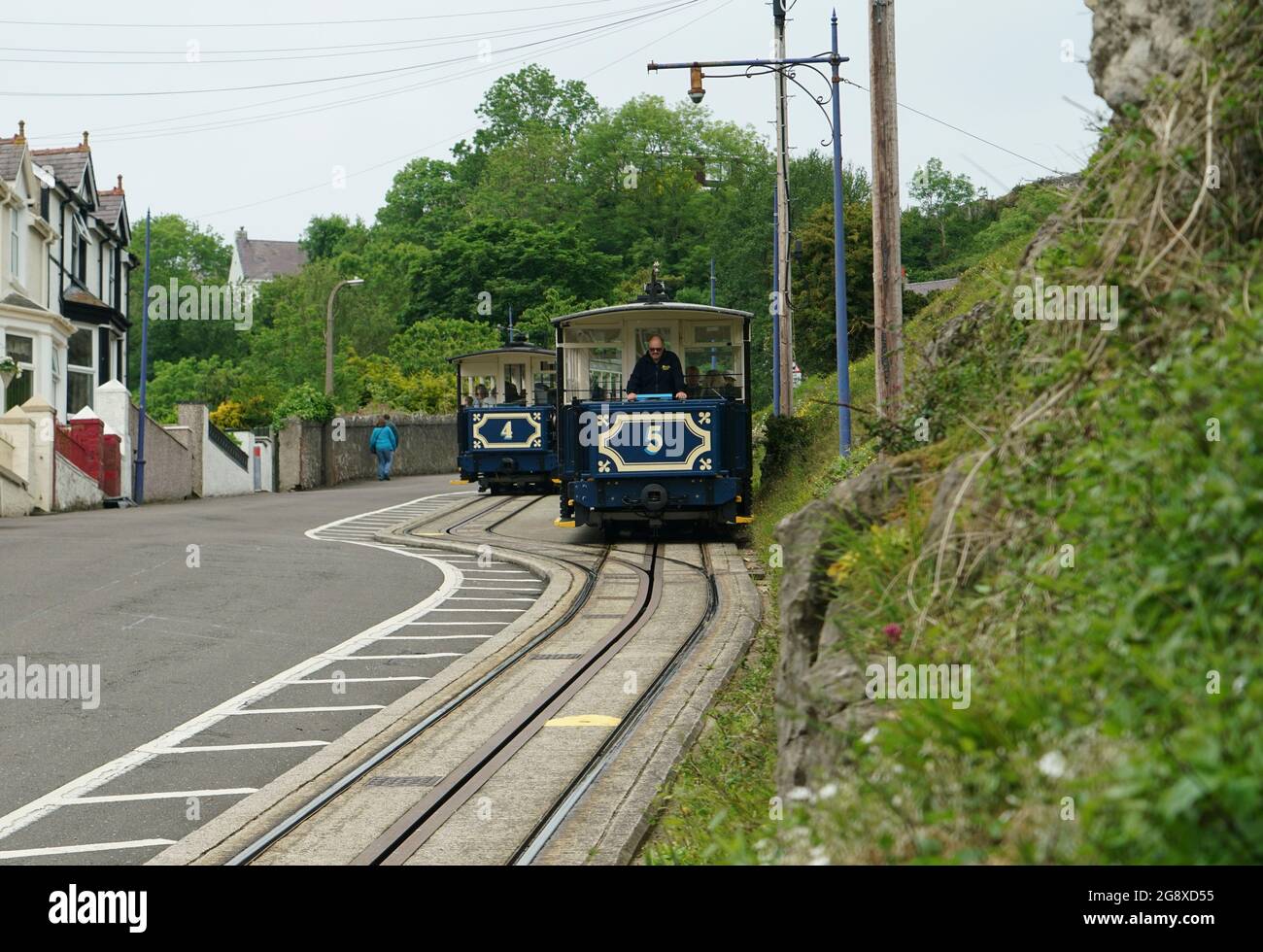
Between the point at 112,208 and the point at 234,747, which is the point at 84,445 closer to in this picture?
the point at 112,208

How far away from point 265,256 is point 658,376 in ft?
423

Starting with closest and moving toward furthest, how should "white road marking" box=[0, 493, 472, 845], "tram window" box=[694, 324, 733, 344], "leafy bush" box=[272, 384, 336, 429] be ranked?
"white road marking" box=[0, 493, 472, 845], "tram window" box=[694, 324, 733, 344], "leafy bush" box=[272, 384, 336, 429]

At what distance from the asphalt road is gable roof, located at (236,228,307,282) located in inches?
4627

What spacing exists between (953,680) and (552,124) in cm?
9256

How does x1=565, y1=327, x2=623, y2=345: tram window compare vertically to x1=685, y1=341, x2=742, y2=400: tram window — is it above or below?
above

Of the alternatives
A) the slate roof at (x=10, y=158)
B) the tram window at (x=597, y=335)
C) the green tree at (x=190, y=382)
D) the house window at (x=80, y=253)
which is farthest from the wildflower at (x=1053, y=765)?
the green tree at (x=190, y=382)

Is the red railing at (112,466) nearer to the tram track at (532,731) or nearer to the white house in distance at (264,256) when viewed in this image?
the tram track at (532,731)

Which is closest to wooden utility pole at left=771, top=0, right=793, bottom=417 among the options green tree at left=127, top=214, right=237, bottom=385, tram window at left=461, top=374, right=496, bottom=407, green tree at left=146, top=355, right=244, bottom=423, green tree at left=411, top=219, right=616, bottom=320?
tram window at left=461, top=374, right=496, bottom=407

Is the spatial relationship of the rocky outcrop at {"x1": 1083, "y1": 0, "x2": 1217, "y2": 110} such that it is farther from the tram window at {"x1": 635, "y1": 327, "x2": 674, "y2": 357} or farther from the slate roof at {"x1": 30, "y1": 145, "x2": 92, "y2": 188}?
the slate roof at {"x1": 30, "y1": 145, "x2": 92, "y2": 188}

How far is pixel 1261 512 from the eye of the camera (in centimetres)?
322

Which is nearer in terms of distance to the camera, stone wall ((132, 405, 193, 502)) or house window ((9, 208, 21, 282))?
stone wall ((132, 405, 193, 502))

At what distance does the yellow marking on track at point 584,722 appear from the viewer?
8.93 m

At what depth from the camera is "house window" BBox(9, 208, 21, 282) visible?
32.8 meters

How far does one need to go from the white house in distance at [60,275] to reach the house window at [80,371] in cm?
3
